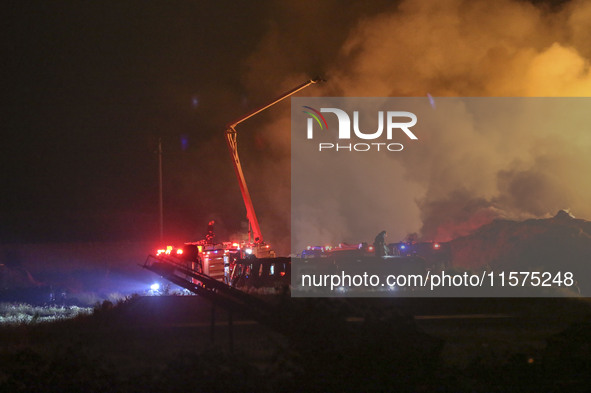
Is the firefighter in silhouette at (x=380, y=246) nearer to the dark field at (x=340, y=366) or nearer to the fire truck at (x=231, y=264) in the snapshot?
the fire truck at (x=231, y=264)

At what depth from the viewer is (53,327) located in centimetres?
1095

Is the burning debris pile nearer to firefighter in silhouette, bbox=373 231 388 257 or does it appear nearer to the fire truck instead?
firefighter in silhouette, bbox=373 231 388 257

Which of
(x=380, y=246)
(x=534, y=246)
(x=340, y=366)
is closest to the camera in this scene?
(x=340, y=366)

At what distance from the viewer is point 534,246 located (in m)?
20.6

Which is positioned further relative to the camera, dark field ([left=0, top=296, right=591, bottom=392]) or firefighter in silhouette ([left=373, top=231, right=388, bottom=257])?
firefighter in silhouette ([left=373, top=231, right=388, bottom=257])

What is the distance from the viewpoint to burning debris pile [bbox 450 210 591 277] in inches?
782

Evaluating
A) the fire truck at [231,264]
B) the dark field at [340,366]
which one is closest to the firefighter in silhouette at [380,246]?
the fire truck at [231,264]

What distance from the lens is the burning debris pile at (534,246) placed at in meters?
19.9

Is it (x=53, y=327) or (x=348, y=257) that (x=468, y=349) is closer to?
(x=53, y=327)

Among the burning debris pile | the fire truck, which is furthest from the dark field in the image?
the burning debris pile

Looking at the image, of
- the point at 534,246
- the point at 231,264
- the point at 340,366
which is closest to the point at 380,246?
the point at 231,264

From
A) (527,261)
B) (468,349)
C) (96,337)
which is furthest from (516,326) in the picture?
(527,261)

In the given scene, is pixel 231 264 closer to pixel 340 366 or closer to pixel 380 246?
pixel 380 246

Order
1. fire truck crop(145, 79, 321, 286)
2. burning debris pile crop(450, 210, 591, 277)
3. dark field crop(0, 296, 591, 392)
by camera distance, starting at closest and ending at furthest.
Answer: dark field crop(0, 296, 591, 392), fire truck crop(145, 79, 321, 286), burning debris pile crop(450, 210, 591, 277)
